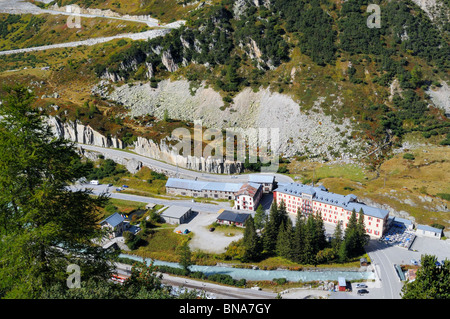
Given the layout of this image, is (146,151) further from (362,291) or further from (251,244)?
(362,291)

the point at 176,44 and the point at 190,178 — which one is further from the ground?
the point at 176,44

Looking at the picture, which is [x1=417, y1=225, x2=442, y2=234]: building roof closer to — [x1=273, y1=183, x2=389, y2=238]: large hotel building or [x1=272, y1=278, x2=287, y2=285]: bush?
[x1=273, y1=183, x2=389, y2=238]: large hotel building

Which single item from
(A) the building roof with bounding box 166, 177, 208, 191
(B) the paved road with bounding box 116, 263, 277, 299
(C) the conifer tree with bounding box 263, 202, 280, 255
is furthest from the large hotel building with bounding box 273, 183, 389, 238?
(B) the paved road with bounding box 116, 263, 277, 299

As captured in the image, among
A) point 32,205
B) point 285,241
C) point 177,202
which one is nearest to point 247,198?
point 177,202

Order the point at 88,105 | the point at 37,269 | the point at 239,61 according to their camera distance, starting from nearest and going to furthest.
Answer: the point at 37,269 < the point at 88,105 < the point at 239,61

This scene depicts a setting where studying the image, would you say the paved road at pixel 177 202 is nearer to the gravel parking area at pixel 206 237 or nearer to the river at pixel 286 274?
the gravel parking area at pixel 206 237

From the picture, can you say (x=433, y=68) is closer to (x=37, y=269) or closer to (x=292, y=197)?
(x=292, y=197)

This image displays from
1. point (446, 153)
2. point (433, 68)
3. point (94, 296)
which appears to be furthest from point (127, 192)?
point (433, 68)
